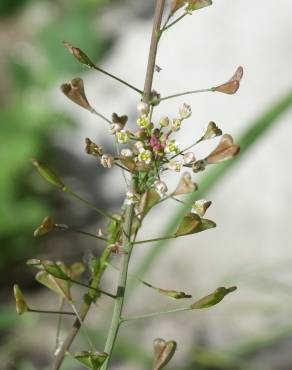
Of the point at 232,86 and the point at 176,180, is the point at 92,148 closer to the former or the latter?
the point at 232,86

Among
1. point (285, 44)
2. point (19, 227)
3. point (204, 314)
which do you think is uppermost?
point (285, 44)

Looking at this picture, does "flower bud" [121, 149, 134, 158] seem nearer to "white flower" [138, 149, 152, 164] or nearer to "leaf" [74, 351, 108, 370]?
"white flower" [138, 149, 152, 164]

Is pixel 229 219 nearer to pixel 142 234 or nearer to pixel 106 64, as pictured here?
pixel 142 234

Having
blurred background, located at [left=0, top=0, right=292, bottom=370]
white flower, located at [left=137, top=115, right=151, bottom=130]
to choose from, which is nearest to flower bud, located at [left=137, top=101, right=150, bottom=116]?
white flower, located at [left=137, top=115, right=151, bottom=130]

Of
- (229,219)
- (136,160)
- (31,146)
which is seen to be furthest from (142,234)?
(136,160)

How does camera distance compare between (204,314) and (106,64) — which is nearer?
(204,314)

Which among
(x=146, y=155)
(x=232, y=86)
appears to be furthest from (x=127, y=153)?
(x=232, y=86)

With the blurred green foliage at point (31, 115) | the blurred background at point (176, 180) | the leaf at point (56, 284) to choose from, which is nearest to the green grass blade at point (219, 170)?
the leaf at point (56, 284)
